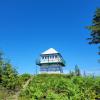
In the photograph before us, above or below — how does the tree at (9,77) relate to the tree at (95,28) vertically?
below

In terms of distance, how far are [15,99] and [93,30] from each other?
23.9 metres

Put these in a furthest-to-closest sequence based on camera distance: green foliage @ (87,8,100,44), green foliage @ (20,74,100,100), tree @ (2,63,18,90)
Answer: green foliage @ (87,8,100,44) < tree @ (2,63,18,90) < green foliage @ (20,74,100,100)

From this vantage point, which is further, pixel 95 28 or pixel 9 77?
pixel 95 28

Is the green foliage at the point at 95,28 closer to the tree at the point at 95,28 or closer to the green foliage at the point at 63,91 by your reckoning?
A: the tree at the point at 95,28

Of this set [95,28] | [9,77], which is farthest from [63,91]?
[95,28]

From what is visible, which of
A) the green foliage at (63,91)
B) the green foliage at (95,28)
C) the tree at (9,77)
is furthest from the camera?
the green foliage at (95,28)

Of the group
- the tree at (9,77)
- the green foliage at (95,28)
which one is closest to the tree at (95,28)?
the green foliage at (95,28)

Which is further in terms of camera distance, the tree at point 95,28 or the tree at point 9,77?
the tree at point 95,28

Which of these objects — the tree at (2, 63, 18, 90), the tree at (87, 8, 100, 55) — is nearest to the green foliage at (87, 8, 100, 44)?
the tree at (87, 8, 100, 55)

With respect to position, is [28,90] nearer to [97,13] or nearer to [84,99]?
[84,99]

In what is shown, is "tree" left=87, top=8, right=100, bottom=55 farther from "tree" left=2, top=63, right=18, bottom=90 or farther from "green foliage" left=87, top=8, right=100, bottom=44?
"tree" left=2, top=63, right=18, bottom=90

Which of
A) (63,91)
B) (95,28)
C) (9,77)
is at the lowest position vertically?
(63,91)

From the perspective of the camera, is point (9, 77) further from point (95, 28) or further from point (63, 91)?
point (95, 28)

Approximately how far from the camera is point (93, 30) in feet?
130
